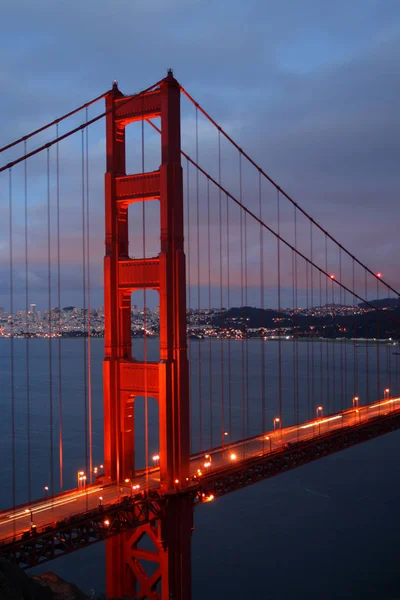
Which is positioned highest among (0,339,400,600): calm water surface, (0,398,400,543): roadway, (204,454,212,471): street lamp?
(204,454,212,471): street lamp

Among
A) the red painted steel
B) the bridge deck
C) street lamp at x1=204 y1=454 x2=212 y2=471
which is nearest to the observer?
the bridge deck

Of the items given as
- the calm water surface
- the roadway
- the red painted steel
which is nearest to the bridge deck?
the roadway

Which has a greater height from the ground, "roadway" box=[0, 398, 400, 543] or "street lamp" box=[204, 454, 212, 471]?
"street lamp" box=[204, 454, 212, 471]

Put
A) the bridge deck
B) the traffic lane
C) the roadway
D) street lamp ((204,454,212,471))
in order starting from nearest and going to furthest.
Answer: the bridge deck
the traffic lane
the roadway
street lamp ((204,454,212,471))

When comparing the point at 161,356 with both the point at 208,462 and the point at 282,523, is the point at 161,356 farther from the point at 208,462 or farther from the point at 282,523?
the point at 282,523

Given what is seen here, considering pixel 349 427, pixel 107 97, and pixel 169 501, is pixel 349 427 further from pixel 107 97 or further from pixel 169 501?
pixel 107 97

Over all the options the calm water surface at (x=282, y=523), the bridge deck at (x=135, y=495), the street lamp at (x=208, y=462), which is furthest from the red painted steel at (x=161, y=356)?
the calm water surface at (x=282, y=523)

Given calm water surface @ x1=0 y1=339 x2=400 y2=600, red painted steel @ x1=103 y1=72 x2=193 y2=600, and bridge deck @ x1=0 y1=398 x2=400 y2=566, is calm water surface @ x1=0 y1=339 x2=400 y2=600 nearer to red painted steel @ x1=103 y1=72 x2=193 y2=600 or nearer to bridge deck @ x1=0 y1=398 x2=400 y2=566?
bridge deck @ x1=0 y1=398 x2=400 y2=566

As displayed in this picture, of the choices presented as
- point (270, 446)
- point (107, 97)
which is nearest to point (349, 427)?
point (270, 446)

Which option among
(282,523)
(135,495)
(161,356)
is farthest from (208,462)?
(282,523)
